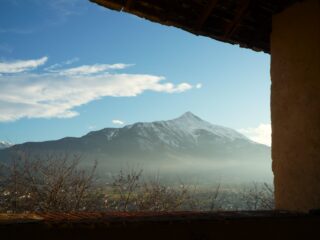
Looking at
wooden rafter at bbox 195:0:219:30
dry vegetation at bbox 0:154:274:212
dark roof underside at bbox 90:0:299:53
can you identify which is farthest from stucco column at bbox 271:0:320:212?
dry vegetation at bbox 0:154:274:212

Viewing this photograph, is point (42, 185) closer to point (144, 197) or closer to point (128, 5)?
point (144, 197)

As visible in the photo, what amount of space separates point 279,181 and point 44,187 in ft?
35.9

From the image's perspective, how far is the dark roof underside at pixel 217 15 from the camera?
3934 millimetres

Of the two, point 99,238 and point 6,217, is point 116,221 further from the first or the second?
point 6,217

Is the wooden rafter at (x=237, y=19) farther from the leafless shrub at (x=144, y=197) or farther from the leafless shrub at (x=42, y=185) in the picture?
the leafless shrub at (x=144, y=197)

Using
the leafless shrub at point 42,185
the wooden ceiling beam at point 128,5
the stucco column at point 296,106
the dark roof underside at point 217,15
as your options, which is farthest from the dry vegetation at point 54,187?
the wooden ceiling beam at point 128,5

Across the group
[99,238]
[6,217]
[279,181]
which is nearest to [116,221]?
[99,238]

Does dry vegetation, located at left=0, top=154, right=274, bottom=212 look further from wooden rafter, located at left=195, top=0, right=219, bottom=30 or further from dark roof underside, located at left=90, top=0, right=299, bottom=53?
wooden rafter, located at left=195, top=0, right=219, bottom=30

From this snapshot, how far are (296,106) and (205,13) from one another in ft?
4.50

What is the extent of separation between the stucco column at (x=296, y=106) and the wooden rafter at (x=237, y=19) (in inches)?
14.7

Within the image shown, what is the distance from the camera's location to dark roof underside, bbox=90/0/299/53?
393 cm

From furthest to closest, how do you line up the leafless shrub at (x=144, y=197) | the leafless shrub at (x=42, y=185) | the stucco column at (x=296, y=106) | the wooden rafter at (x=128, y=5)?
the leafless shrub at (x=144, y=197) → the leafless shrub at (x=42, y=185) → the wooden rafter at (x=128, y=5) → the stucco column at (x=296, y=106)

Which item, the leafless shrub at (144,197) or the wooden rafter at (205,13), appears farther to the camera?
the leafless shrub at (144,197)

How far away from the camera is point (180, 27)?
13.7ft
